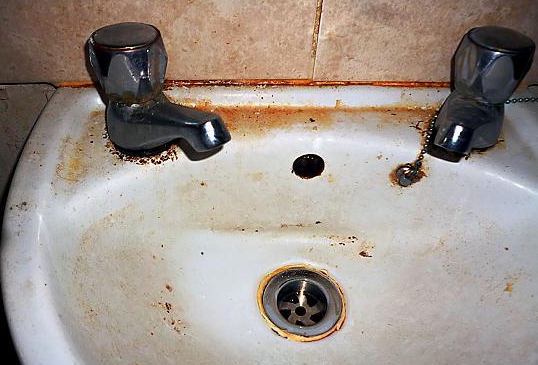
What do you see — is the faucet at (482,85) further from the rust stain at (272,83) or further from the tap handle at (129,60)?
the tap handle at (129,60)

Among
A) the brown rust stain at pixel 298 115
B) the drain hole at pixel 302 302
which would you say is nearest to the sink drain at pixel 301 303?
the drain hole at pixel 302 302

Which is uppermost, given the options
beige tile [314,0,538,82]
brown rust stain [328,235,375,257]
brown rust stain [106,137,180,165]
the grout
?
beige tile [314,0,538,82]

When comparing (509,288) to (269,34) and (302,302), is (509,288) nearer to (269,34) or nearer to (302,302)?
(302,302)

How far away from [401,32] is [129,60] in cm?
25

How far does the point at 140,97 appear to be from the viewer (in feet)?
1.29

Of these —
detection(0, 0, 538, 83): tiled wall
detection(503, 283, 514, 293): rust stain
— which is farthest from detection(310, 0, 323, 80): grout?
detection(503, 283, 514, 293): rust stain

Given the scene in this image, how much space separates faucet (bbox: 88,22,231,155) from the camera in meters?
0.37

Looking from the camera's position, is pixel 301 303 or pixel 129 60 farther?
pixel 301 303

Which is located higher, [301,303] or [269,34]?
[269,34]

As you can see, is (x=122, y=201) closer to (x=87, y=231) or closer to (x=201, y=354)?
(x=87, y=231)

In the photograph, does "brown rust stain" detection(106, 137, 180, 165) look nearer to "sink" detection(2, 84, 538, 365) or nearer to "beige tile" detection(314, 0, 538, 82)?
"sink" detection(2, 84, 538, 365)

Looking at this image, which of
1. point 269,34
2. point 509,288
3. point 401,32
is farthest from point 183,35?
point 509,288

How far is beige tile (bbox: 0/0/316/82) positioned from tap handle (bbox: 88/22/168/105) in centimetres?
5

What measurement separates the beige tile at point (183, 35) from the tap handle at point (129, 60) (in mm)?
47
